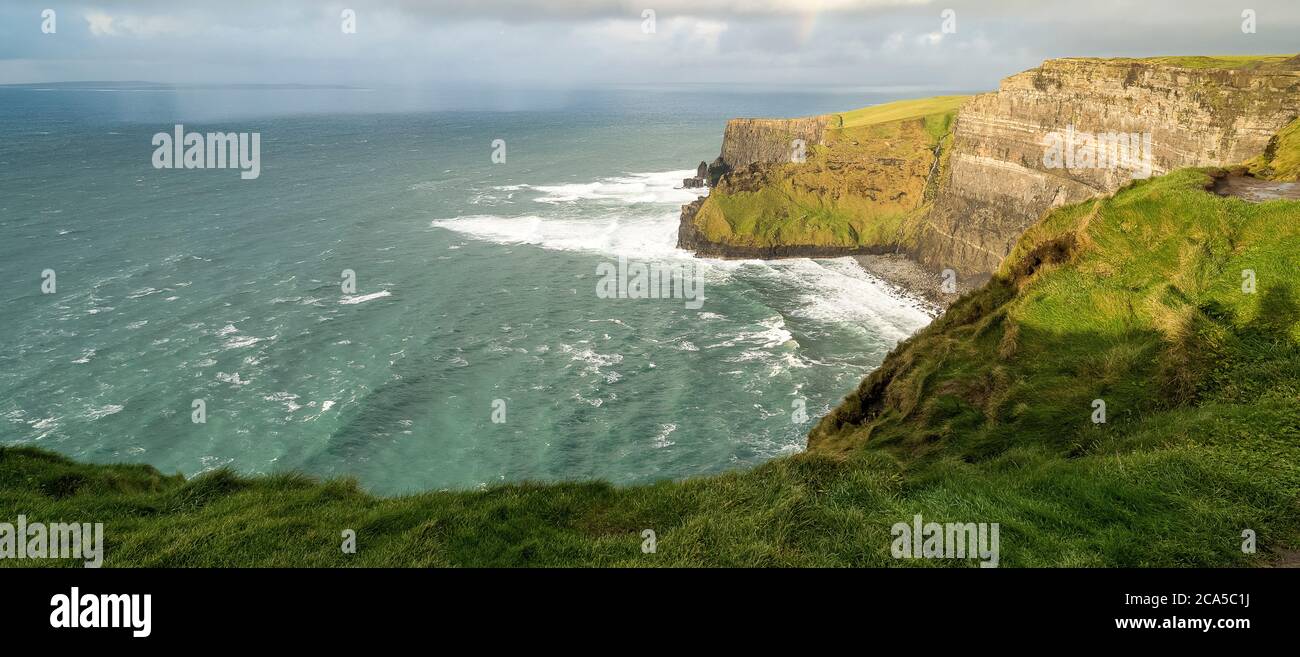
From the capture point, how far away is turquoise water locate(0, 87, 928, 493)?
3456 cm

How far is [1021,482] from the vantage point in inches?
420

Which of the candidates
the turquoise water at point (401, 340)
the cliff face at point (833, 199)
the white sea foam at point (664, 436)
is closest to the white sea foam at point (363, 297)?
the turquoise water at point (401, 340)

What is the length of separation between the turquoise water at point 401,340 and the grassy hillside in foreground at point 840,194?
4.94 m

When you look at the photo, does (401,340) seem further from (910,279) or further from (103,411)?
(910,279)

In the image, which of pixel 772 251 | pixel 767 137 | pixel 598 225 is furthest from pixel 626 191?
pixel 772 251

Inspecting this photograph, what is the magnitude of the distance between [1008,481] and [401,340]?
42.1 metres

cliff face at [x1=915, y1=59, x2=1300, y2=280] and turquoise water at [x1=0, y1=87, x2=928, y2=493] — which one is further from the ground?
cliff face at [x1=915, y1=59, x2=1300, y2=280]

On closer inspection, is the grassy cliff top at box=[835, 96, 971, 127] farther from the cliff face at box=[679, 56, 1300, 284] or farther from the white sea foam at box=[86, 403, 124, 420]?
the white sea foam at box=[86, 403, 124, 420]

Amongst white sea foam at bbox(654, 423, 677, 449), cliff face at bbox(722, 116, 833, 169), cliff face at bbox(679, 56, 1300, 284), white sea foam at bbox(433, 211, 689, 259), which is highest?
cliff face at bbox(722, 116, 833, 169)

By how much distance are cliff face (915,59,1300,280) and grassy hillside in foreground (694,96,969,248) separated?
528cm

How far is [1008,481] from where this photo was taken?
1084 centimetres

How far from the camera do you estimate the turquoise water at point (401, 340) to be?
34562mm

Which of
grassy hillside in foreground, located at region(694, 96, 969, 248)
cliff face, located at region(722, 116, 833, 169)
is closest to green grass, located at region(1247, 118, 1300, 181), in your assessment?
grassy hillside in foreground, located at region(694, 96, 969, 248)
